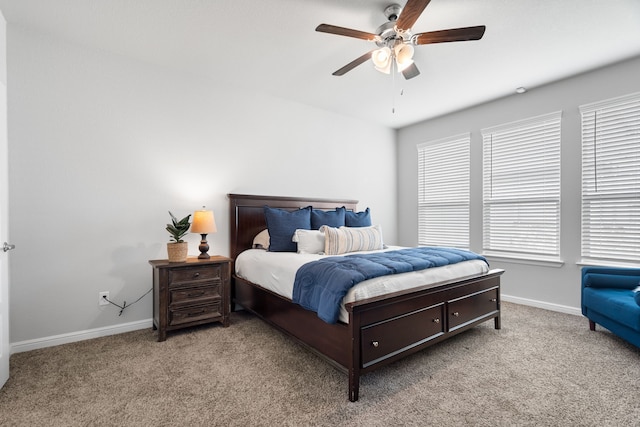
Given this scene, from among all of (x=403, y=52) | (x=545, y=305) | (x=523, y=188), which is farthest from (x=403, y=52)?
(x=545, y=305)

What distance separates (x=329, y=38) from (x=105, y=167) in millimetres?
2359

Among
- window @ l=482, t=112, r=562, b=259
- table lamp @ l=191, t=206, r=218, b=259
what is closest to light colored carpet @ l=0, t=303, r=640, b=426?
table lamp @ l=191, t=206, r=218, b=259

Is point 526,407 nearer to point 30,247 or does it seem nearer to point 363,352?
point 363,352

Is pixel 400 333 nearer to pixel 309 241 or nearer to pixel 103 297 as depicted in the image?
pixel 309 241

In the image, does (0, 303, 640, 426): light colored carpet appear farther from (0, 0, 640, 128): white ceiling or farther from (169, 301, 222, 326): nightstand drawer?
(0, 0, 640, 128): white ceiling

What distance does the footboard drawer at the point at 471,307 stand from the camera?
8.17ft

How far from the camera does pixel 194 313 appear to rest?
2.83 metres

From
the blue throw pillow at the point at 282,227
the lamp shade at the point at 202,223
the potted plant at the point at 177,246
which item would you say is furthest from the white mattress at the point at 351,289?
the potted plant at the point at 177,246

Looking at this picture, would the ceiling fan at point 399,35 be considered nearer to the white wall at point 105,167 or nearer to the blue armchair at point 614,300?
the white wall at point 105,167

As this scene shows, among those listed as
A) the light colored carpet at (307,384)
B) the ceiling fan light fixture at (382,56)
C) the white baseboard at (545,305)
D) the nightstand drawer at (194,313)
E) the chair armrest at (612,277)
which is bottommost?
the light colored carpet at (307,384)

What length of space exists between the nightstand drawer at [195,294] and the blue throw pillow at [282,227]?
697 mm

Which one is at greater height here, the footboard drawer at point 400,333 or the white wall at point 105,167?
the white wall at point 105,167

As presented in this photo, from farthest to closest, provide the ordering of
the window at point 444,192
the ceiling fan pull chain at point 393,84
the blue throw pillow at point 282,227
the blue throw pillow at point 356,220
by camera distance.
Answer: the window at point 444,192 < the blue throw pillow at point 356,220 < the blue throw pillow at point 282,227 < the ceiling fan pull chain at point 393,84

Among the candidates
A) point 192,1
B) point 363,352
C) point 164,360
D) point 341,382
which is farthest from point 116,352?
point 192,1
